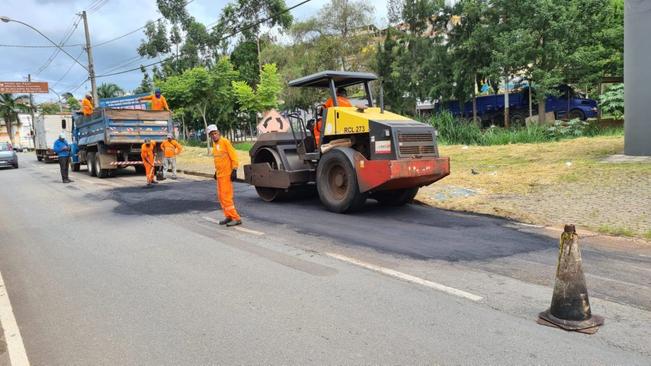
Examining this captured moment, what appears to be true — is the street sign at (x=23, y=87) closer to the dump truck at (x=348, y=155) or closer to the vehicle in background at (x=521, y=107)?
the vehicle in background at (x=521, y=107)

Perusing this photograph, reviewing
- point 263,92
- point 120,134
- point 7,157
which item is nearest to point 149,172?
point 120,134

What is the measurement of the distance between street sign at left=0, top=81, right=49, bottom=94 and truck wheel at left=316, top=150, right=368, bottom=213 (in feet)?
186

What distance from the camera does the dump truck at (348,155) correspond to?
7.94 metres

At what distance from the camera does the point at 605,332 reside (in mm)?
3645

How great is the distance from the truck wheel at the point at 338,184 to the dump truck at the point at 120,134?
9520 millimetres

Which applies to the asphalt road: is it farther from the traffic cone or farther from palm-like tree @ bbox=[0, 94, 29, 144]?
palm-like tree @ bbox=[0, 94, 29, 144]

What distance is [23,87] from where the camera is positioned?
181 ft

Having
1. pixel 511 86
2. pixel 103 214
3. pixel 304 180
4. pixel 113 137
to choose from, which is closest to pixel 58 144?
pixel 113 137

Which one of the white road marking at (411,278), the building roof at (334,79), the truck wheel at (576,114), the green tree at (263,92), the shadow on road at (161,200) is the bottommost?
the white road marking at (411,278)

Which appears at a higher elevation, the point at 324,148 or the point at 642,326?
the point at 324,148

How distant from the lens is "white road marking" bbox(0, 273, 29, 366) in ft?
11.8

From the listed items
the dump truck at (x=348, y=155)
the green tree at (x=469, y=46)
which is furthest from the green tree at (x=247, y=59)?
the dump truck at (x=348, y=155)

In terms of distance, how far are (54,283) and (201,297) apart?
184 cm

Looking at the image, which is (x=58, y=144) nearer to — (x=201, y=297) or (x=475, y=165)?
(x=475, y=165)
